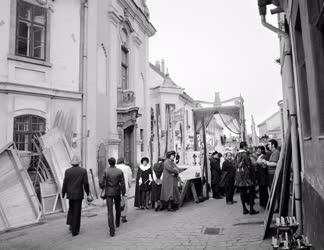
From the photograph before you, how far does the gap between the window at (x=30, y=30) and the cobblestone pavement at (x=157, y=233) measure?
227 inches

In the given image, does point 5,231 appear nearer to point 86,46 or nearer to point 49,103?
point 49,103

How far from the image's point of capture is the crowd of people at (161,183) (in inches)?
276

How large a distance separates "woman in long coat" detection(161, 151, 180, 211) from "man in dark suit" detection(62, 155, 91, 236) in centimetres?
286

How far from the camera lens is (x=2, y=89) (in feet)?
32.5

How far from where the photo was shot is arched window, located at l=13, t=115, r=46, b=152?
10266mm

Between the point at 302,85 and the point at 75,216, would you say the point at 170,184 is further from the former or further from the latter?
the point at 302,85

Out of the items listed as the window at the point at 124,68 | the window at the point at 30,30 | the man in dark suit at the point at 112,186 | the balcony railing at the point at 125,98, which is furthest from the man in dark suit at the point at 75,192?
the window at the point at 124,68

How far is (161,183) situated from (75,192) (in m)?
3.34

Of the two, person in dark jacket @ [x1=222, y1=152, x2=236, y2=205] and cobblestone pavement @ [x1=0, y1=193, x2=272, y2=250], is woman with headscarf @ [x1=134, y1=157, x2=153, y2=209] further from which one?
person in dark jacket @ [x1=222, y1=152, x2=236, y2=205]

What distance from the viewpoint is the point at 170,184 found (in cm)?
930

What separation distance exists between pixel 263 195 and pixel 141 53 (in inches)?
486

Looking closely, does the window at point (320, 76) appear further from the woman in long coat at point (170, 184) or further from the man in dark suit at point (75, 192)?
the woman in long coat at point (170, 184)

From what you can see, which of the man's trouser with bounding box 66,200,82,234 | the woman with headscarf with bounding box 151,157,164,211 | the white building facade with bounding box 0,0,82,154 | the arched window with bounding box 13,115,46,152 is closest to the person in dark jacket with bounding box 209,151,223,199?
the woman with headscarf with bounding box 151,157,164,211

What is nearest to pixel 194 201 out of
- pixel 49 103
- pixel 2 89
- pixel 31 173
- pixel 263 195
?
pixel 263 195
